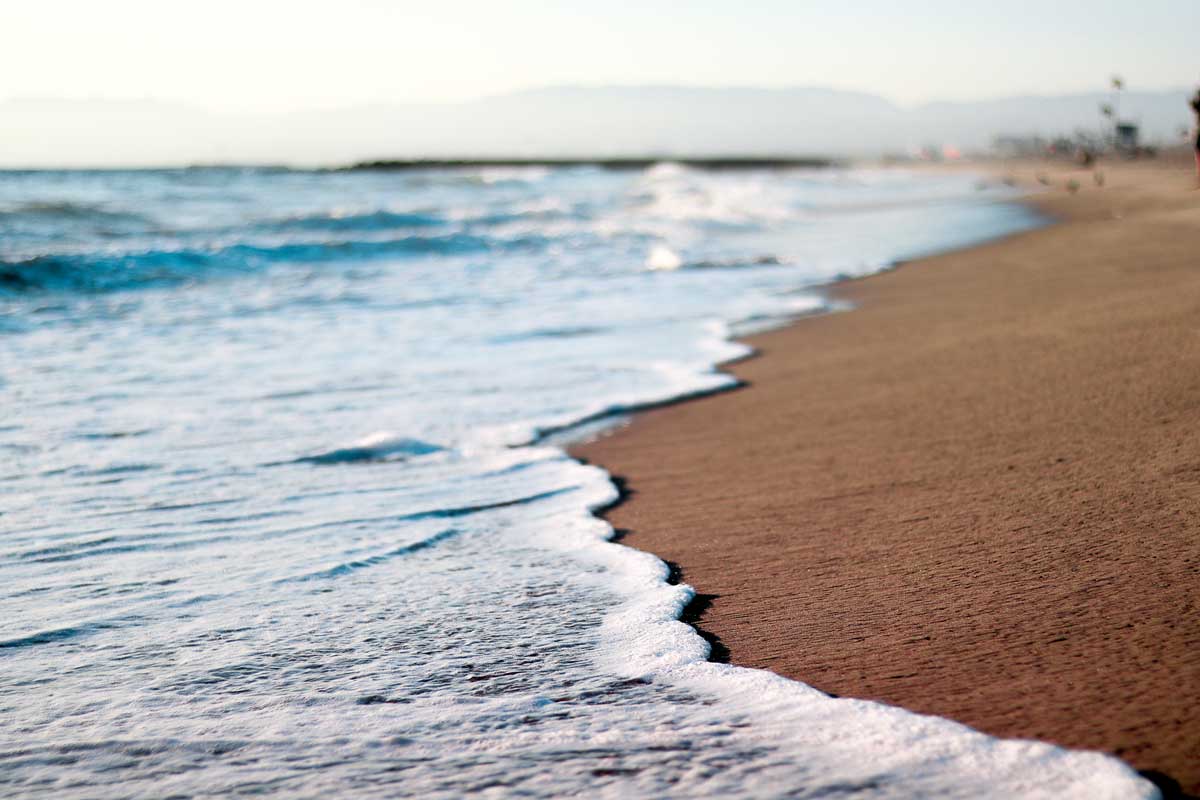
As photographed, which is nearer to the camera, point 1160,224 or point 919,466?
point 919,466

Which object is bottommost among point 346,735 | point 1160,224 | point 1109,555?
point 346,735

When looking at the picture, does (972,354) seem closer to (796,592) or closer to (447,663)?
(796,592)

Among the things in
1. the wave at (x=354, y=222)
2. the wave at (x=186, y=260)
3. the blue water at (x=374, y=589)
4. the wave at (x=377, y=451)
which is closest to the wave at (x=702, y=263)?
Answer: the wave at (x=186, y=260)

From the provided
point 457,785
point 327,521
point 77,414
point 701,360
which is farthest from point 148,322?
point 457,785

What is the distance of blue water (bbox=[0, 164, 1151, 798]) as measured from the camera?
2.09 m

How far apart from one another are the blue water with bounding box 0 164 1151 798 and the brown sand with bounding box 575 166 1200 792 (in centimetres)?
18

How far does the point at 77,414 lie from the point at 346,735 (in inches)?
165

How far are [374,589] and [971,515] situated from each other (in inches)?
72.1

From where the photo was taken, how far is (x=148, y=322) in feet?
32.0

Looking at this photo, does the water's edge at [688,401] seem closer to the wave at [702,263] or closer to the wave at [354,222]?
the wave at [702,263]

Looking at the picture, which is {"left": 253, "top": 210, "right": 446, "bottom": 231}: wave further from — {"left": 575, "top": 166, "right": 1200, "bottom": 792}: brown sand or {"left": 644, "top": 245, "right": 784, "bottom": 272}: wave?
{"left": 575, "top": 166, "right": 1200, "bottom": 792}: brown sand

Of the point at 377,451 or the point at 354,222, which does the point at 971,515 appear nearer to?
the point at 377,451

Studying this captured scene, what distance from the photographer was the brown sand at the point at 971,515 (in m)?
2.26

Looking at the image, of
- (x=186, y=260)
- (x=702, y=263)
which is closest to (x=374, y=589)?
(x=702, y=263)
